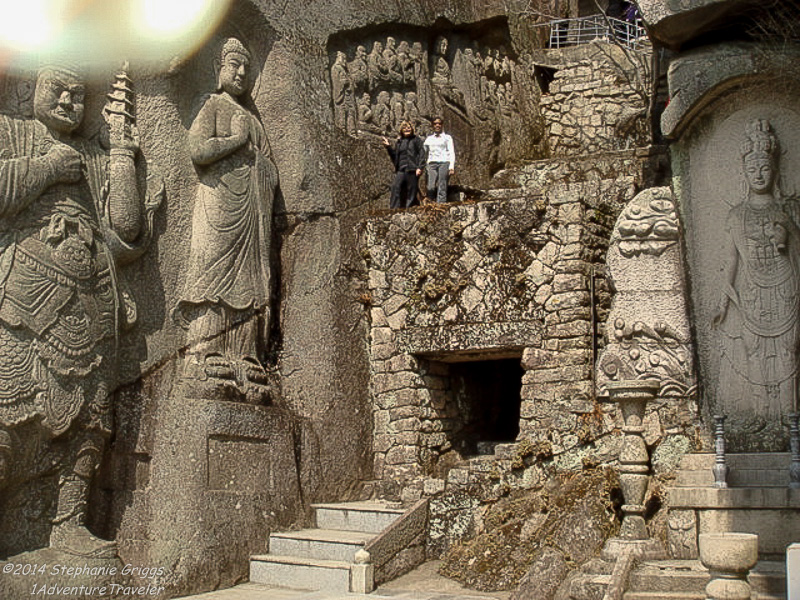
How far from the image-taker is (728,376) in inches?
328

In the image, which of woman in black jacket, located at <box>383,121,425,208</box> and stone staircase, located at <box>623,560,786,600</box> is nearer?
stone staircase, located at <box>623,560,786,600</box>

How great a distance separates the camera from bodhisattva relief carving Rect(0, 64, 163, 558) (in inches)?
309

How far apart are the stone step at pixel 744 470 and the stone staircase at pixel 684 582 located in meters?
0.75

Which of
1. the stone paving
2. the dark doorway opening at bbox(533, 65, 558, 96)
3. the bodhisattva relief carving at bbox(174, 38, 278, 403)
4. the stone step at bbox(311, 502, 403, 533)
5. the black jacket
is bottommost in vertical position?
the stone paving

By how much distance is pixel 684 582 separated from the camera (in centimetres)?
677

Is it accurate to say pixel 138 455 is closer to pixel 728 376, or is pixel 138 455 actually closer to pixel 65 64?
pixel 65 64

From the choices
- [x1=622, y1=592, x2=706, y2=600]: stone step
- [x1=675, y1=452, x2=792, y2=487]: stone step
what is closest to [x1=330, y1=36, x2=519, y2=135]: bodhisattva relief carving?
[x1=675, y1=452, x2=792, y2=487]: stone step

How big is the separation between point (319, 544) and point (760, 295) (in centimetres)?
390

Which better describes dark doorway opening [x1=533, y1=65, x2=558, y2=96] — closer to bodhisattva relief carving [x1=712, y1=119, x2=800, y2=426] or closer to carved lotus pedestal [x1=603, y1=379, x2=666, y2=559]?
bodhisattva relief carving [x1=712, y1=119, x2=800, y2=426]

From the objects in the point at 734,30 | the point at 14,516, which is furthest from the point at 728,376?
the point at 14,516

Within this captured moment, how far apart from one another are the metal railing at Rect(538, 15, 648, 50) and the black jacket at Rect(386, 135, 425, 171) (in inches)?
162

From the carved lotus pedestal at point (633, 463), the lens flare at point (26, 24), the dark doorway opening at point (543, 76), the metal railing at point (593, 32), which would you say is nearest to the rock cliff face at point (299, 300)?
the lens flare at point (26, 24)

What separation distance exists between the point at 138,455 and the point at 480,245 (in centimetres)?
349

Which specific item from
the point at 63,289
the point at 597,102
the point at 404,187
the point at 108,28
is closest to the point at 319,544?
the point at 63,289
